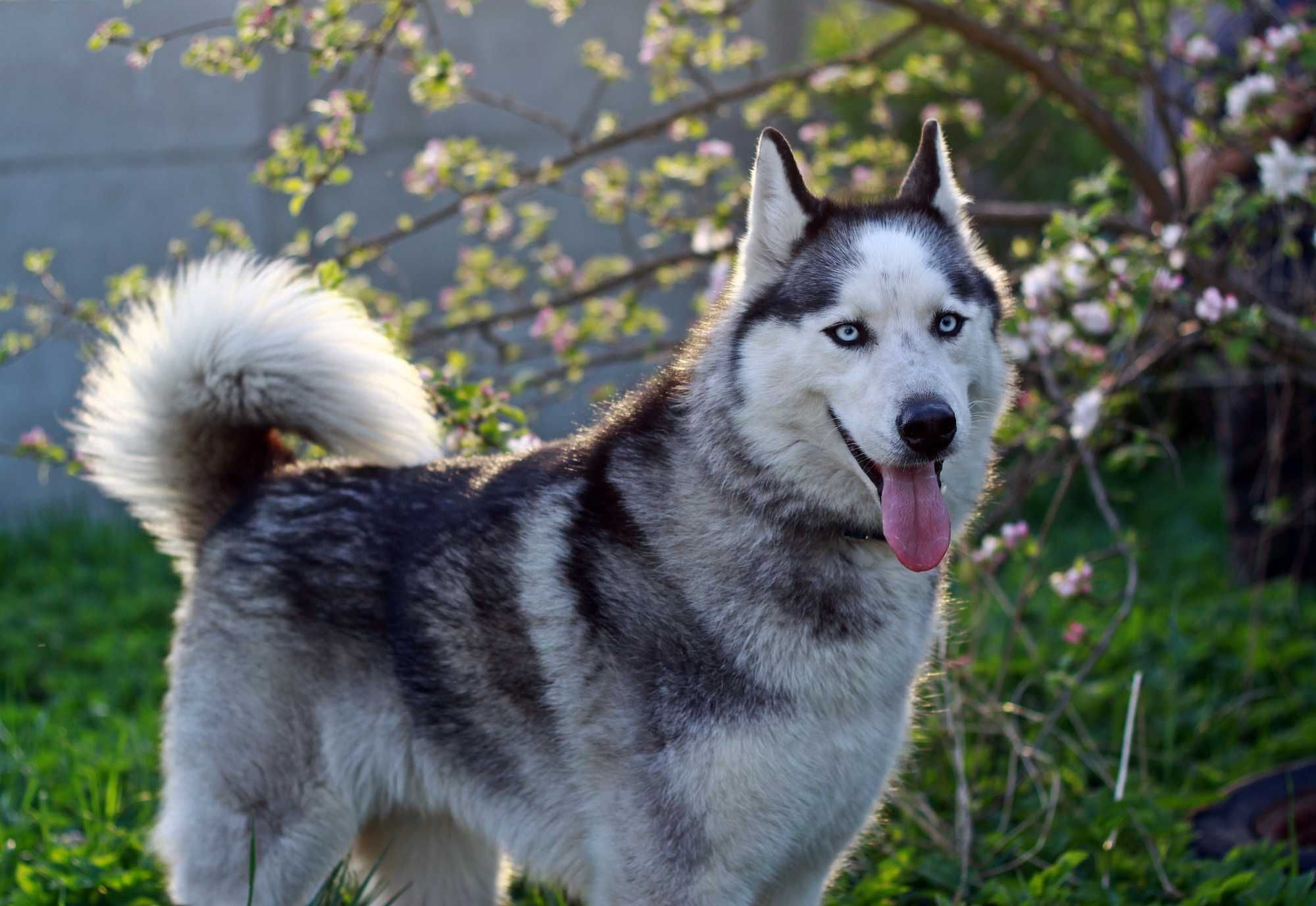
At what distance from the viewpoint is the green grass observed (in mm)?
Result: 3148

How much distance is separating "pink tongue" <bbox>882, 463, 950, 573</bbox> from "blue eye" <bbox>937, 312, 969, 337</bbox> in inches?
9.5

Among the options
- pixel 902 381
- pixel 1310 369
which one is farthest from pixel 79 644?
pixel 1310 369

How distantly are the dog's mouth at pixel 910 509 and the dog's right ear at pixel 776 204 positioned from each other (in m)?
0.38

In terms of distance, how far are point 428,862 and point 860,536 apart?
1336 mm

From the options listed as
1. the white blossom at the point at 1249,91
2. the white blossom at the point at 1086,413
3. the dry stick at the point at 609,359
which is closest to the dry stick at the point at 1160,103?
the white blossom at the point at 1249,91

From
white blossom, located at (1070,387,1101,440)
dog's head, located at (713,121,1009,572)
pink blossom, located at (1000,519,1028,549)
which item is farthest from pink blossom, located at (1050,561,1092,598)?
dog's head, located at (713,121,1009,572)

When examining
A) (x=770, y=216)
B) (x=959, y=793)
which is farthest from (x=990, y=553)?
(x=770, y=216)

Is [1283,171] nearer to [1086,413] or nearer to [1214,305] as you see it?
[1214,305]

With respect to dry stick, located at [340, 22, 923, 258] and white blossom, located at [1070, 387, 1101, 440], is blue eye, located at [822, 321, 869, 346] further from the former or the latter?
dry stick, located at [340, 22, 923, 258]

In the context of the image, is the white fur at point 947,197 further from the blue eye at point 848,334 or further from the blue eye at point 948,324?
the blue eye at point 848,334

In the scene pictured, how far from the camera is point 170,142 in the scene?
771 centimetres

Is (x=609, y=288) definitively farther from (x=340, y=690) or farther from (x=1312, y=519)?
(x=1312, y=519)

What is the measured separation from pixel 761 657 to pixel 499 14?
653cm

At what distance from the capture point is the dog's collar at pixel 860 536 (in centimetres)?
232
